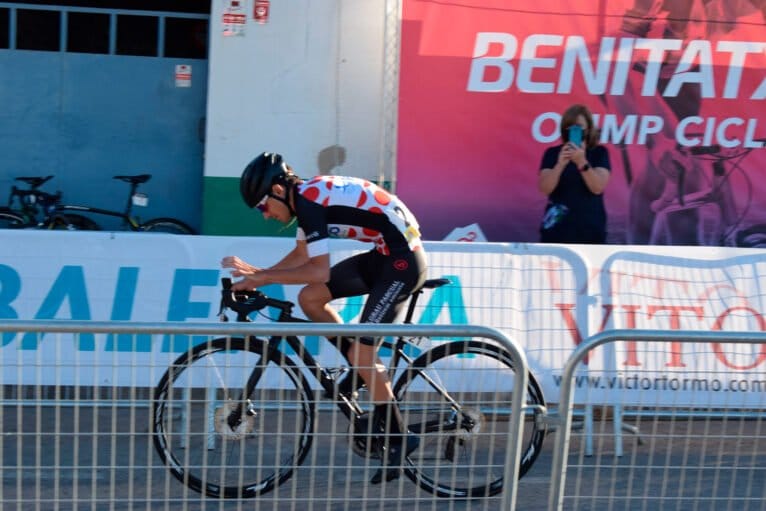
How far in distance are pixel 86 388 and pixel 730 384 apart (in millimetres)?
3338

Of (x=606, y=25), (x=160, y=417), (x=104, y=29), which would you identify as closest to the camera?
(x=160, y=417)

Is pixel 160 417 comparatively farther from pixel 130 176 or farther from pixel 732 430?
pixel 130 176

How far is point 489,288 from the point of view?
673cm

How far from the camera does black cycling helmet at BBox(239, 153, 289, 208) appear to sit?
5305 millimetres

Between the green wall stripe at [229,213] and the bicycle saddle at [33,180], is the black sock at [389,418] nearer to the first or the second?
the green wall stripe at [229,213]

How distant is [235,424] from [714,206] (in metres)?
6.22

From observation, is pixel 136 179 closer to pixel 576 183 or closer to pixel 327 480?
pixel 576 183

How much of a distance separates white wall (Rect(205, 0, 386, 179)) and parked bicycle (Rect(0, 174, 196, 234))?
80 cm

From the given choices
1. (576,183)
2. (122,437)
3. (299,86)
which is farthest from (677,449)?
(299,86)

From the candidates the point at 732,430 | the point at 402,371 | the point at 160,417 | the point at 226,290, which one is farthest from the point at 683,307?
the point at 160,417

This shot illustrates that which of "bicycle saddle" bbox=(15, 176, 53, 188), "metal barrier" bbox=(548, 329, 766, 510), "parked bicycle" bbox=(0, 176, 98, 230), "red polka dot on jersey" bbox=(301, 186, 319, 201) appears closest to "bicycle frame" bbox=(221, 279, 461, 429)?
"red polka dot on jersey" bbox=(301, 186, 319, 201)

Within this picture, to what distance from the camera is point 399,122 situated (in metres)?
9.52

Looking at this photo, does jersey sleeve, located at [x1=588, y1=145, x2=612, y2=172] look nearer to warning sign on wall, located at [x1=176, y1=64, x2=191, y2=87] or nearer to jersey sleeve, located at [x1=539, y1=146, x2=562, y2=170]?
jersey sleeve, located at [x1=539, y1=146, x2=562, y2=170]

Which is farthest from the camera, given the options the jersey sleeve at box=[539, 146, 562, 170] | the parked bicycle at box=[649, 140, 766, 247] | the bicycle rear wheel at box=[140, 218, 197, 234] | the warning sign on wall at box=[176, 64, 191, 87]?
the warning sign on wall at box=[176, 64, 191, 87]
